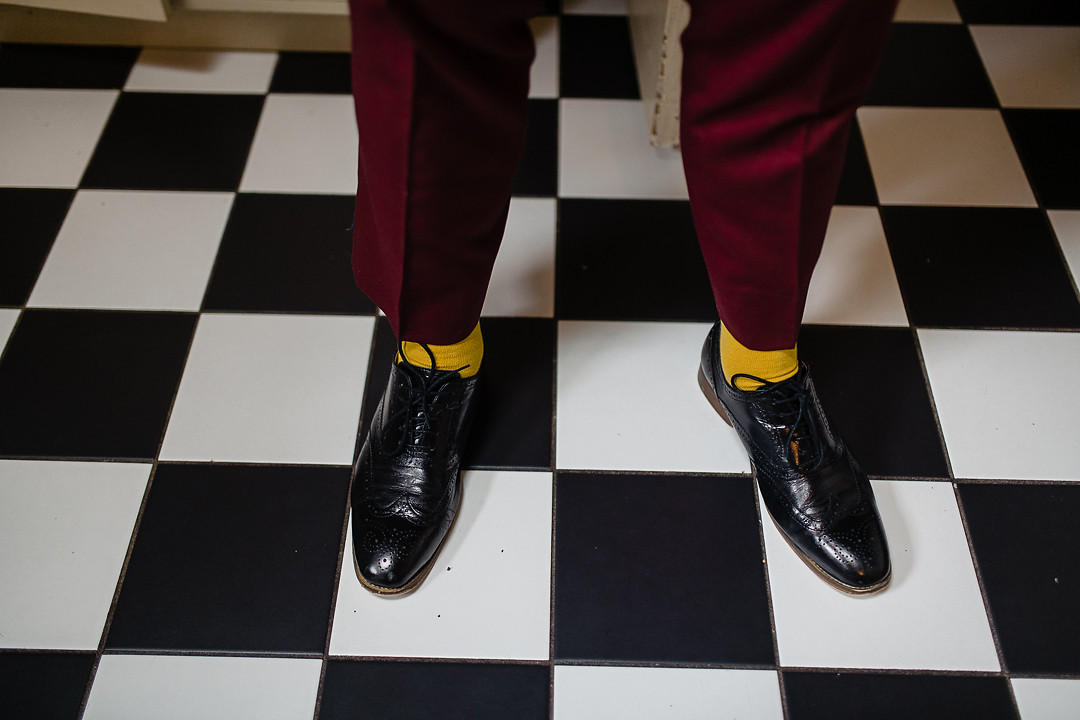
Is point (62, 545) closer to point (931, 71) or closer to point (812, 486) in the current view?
point (812, 486)

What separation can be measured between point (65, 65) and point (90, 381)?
2.45 feet

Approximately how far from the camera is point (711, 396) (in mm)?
1055

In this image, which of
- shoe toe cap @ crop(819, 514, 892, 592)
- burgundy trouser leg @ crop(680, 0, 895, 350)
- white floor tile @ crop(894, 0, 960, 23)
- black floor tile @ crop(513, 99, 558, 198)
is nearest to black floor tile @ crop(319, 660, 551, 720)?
shoe toe cap @ crop(819, 514, 892, 592)

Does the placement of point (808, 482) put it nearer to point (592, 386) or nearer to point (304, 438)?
point (592, 386)

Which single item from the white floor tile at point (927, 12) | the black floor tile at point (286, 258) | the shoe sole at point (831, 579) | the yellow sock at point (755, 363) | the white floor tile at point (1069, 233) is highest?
the white floor tile at point (927, 12)

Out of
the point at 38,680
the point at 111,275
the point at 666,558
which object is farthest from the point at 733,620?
the point at 111,275

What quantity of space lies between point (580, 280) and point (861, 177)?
52 centimetres

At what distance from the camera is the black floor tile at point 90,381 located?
1038 mm

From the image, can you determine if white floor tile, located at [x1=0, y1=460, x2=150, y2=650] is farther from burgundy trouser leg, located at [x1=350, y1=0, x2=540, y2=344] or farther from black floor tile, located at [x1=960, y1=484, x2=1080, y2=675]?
black floor tile, located at [x1=960, y1=484, x2=1080, y2=675]

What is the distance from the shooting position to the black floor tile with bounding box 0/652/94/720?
0.85 meters

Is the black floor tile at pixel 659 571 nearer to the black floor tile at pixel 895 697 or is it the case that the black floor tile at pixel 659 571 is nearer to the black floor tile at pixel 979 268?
the black floor tile at pixel 895 697

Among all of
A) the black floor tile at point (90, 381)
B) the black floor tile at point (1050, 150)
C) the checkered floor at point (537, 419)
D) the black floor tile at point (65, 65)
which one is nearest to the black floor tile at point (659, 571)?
the checkered floor at point (537, 419)

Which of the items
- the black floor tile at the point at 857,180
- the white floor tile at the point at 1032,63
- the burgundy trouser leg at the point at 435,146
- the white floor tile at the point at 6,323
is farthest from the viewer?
the white floor tile at the point at 1032,63

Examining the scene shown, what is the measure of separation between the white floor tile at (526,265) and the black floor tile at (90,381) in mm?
447
